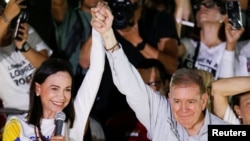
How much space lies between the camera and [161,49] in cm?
333

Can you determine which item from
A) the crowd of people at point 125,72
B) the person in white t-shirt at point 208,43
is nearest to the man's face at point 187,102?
the crowd of people at point 125,72

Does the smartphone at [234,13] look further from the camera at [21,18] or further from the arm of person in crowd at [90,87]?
the camera at [21,18]

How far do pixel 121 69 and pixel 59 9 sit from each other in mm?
1097

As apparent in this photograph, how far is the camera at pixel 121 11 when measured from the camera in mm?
3004

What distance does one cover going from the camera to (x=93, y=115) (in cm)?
313

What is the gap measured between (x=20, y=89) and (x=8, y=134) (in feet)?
1.65

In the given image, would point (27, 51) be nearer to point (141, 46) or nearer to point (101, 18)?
point (141, 46)

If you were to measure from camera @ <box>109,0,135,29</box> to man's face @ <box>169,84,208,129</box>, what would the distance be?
Answer: 2.03ft

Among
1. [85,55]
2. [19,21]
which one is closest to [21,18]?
[19,21]

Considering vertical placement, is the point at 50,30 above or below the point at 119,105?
above

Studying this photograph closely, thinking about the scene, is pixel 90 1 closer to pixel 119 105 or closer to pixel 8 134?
pixel 119 105

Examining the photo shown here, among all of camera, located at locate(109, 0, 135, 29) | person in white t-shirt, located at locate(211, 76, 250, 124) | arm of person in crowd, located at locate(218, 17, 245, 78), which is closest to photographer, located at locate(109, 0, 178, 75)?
camera, located at locate(109, 0, 135, 29)

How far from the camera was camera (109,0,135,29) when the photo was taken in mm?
3004

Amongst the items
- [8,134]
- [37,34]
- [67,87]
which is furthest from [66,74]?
[37,34]
